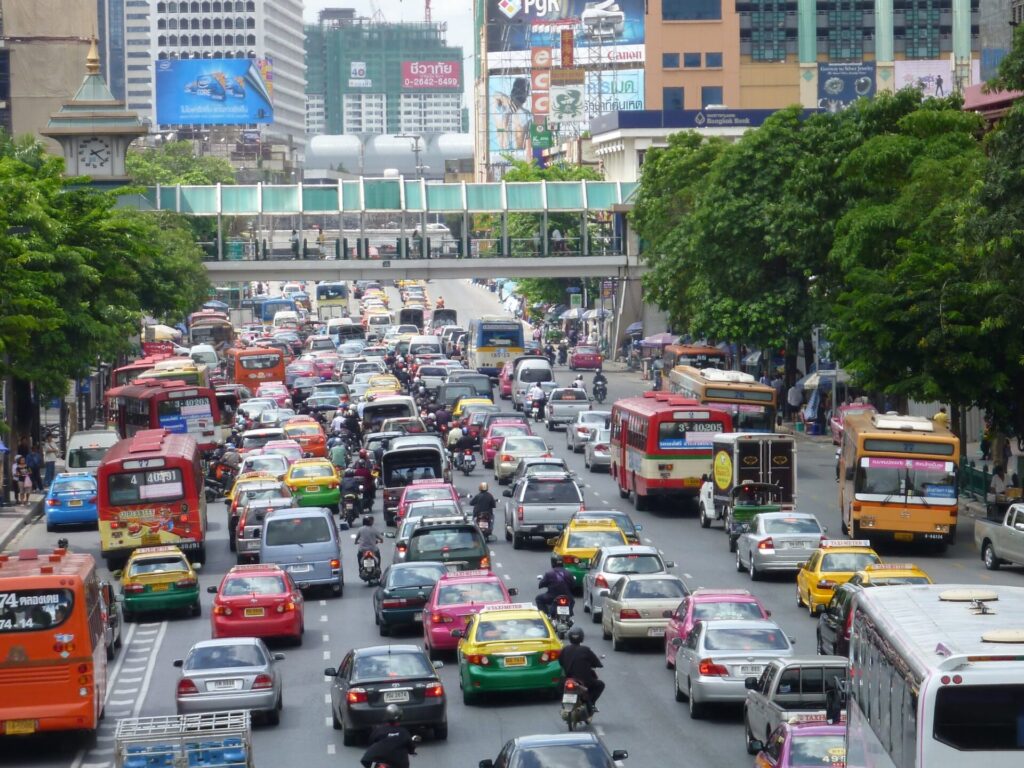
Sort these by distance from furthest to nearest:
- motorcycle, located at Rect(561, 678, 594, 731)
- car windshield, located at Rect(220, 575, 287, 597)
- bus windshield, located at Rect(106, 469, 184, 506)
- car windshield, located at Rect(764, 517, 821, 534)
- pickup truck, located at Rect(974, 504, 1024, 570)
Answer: bus windshield, located at Rect(106, 469, 184, 506), pickup truck, located at Rect(974, 504, 1024, 570), car windshield, located at Rect(764, 517, 821, 534), car windshield, located at Rect(220, 575, 287, 597), motorcycle, located at Rect(561, 678, 594, 731)

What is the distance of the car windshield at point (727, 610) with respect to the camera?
26.8 metres

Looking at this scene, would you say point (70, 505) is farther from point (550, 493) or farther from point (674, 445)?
point (674, 445)

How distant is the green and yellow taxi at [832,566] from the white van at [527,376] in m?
41.5

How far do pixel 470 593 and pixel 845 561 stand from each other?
272 inches

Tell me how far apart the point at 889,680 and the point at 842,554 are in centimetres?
1809

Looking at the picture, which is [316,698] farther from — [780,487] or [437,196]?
[437,196]

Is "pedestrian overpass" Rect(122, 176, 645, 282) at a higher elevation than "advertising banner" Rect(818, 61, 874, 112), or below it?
below

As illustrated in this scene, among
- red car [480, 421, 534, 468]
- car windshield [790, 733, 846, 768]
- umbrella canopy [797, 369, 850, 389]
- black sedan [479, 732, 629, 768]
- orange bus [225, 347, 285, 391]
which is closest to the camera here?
black sedan [479, 732, 629, 768]

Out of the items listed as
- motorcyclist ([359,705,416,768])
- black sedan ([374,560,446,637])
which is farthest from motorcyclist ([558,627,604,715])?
black sedan ([374,560,446,637])

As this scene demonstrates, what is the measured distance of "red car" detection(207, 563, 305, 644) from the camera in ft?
101

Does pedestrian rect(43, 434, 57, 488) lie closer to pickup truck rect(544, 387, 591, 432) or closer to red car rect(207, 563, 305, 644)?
pickup truck rect(544, 387, 591, 432)

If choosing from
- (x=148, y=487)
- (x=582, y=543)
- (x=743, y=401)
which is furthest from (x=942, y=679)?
(x=743, y=401)

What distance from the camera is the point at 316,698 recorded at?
2809 cm

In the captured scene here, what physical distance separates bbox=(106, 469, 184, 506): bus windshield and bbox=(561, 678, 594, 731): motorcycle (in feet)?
60.4
